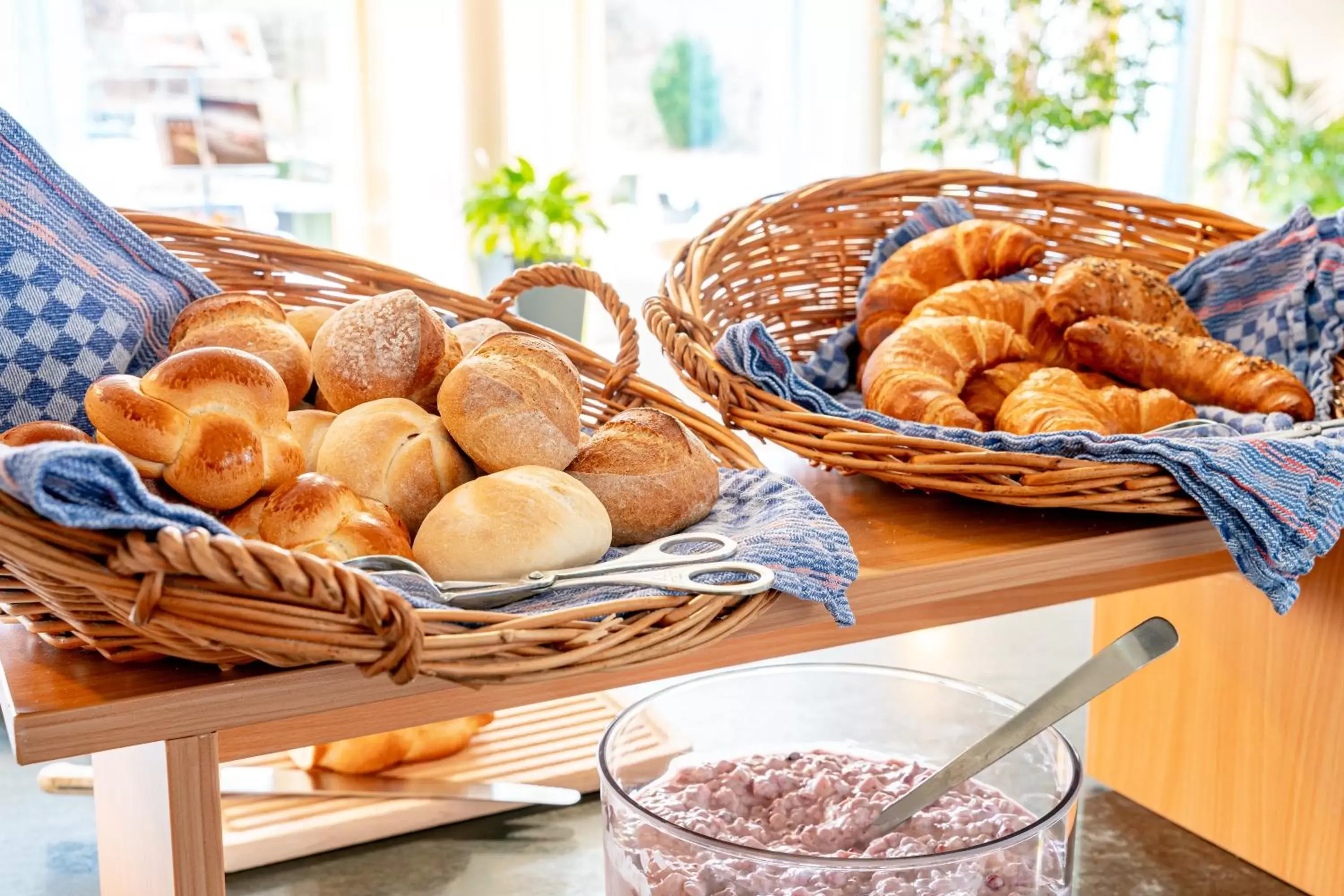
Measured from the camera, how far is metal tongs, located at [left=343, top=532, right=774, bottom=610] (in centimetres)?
55

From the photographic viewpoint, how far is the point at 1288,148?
14.8ft

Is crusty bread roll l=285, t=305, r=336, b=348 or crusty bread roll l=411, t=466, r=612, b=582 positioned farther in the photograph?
crusty bread roll l=285, t=305, r=336, b=348

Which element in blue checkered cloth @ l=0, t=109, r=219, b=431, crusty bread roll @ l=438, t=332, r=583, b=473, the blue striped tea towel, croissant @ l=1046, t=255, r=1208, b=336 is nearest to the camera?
the blue striped tea towel

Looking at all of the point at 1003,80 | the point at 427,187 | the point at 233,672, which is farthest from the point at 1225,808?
the point at 1003,80

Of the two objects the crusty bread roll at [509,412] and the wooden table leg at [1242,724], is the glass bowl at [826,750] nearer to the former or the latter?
the crusty bread roll at [509,412]

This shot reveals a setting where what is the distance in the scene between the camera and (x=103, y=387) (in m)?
0.58

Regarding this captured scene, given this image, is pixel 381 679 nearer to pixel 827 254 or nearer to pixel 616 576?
pixel 616 576

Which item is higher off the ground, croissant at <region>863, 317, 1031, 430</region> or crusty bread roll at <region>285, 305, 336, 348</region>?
crusty bread roll at <region>285, 305, 336, 348</region>

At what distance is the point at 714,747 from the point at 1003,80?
384 cm

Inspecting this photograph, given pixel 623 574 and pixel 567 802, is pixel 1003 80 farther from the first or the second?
pixel 623 574

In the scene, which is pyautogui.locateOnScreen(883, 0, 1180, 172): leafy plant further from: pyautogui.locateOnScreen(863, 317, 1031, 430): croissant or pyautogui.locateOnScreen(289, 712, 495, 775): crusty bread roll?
pyautogui.locateOnScreen(289, 712, 495, 775): crusty bread roll

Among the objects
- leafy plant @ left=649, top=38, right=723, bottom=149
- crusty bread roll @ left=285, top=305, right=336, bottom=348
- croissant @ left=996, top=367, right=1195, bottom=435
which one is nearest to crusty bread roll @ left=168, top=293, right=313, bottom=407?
crusty bread roll @ left=285, top=305, right=336, bottom=348

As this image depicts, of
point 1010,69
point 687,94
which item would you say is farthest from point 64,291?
point 1010,69

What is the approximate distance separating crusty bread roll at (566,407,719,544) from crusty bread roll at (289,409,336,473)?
5.4 inches
